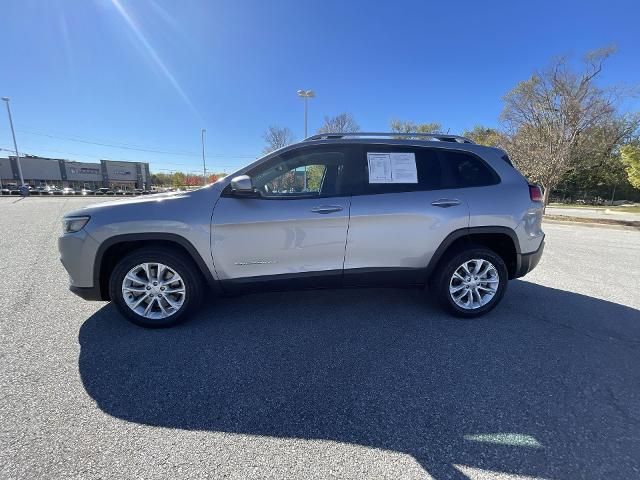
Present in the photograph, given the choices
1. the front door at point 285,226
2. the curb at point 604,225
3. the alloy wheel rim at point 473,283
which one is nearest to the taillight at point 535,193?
the alloy wheel rim at point 473,283

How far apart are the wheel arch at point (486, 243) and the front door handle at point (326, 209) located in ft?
3.84

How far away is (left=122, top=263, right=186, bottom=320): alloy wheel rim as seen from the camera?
9.73 ft

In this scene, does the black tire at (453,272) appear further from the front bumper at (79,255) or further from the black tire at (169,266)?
the front bumper at (79,255)

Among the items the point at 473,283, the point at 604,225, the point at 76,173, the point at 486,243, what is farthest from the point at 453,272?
the point at 76,173

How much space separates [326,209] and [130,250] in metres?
2.03

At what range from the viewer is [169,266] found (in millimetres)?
2941

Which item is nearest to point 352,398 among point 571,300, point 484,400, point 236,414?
point 236,414

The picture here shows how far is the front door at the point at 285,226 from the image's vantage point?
290 cm

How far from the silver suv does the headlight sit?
11 millimetres

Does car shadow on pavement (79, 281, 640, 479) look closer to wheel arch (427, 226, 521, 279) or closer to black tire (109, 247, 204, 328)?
black tire (109, 247, 204, 328)

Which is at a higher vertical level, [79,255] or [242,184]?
[242,184]

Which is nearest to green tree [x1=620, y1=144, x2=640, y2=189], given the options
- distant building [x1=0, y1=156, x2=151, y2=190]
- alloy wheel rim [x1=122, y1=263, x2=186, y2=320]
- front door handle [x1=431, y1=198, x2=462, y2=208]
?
front door handle [x1=431, y1=198, x2=462, y2=208]

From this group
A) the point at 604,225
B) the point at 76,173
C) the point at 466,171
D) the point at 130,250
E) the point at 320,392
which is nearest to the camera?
the point at 320,392

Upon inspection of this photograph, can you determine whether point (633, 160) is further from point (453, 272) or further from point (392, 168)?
point (392, 168)
